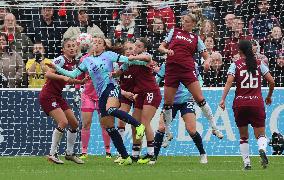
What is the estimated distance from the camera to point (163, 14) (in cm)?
2197

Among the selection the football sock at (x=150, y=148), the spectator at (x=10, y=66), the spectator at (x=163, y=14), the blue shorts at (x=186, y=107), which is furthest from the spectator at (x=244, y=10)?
the football sock at (x=150, y=148)

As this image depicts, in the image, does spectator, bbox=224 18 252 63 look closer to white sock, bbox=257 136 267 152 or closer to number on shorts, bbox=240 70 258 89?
number on shorts, bbox=240 70 258 89

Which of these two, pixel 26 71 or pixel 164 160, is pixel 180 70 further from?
pixel 26 71

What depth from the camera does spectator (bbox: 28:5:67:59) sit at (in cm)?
2188

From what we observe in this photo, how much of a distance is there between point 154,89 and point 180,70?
673mm

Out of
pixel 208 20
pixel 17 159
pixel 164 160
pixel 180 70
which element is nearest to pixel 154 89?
pixel 180 70

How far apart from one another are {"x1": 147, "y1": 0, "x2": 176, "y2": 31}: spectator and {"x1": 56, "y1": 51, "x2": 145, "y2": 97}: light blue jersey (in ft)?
18.5

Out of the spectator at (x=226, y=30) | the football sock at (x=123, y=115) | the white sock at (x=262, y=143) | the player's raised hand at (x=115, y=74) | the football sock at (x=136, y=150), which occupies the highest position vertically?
the spectator at (x=226, y=30)

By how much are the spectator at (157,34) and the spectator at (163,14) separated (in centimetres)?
11

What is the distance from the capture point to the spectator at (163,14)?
21.9 m

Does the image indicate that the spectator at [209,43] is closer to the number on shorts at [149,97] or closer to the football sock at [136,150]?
the number on shorts at [149,97]

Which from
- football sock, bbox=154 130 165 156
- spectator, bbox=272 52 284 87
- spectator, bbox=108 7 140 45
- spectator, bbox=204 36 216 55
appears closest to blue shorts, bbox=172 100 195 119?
football sock, bbox=154 130 165 156

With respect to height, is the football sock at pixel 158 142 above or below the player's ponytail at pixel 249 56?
below

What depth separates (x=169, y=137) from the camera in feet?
→ 62.0
